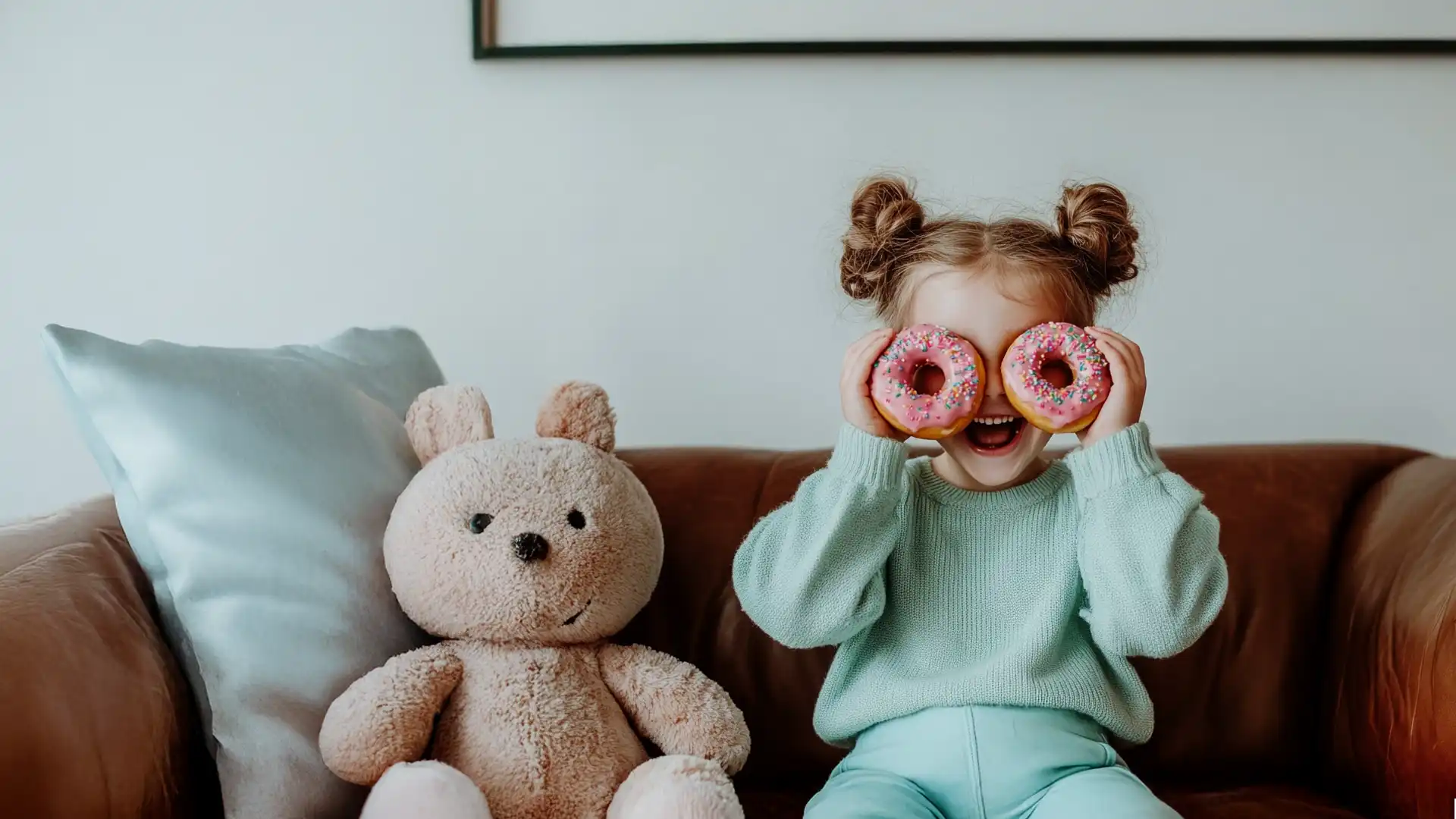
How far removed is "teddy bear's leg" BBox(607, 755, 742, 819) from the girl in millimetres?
105

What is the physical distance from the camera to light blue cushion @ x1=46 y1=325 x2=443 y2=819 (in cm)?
104

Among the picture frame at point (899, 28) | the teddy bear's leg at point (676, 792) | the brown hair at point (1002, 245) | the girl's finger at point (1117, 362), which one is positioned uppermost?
the picture frame at point (899, 28)

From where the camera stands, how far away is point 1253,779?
138 cm

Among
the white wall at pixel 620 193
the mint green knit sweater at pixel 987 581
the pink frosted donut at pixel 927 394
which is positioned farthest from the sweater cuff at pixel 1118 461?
the white wall at pixel 620 193

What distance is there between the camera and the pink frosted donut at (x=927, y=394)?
108 cm

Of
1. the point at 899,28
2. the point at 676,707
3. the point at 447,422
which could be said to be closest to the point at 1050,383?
the point at 676,707

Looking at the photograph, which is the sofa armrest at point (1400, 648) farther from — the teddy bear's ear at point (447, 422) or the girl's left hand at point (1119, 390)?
the teddy bear's ear at point (447, 422)

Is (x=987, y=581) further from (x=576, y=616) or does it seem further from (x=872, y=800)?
(x=576, y=616)

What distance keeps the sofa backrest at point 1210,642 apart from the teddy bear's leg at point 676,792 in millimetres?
284

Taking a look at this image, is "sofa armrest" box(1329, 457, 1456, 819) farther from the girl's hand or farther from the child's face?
the girl's hand

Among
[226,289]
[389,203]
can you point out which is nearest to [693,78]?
[389,203]

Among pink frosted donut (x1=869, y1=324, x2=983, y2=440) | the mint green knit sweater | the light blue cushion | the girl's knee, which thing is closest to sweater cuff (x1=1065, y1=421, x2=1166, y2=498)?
the mint green knit sweater

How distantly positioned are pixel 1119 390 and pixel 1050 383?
0.22ft

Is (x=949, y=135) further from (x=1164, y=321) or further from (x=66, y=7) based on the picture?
(x=66, y=7)
